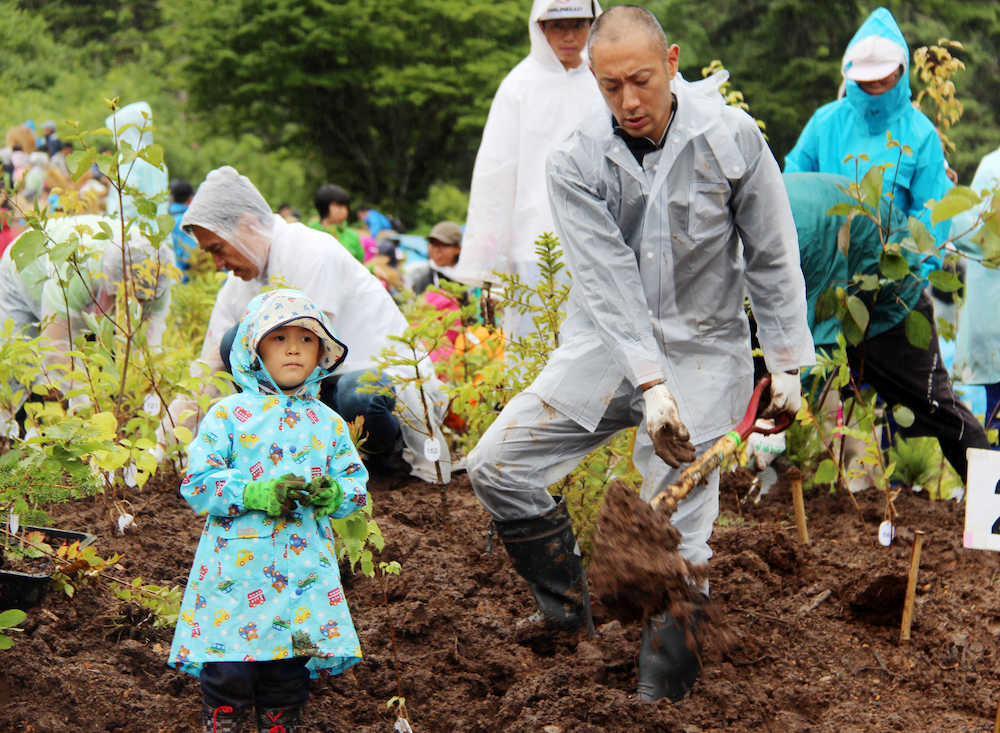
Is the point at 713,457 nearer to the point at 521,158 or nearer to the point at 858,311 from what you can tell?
the point at 858,311

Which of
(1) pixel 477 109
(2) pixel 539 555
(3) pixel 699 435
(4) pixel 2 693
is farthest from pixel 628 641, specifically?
(1) pixel 477 109

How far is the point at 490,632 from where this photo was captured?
366cm

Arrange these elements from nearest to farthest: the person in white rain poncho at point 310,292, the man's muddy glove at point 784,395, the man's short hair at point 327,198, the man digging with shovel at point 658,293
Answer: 1. the man digging with shovel at point 658,293
2. the man's muddy glove at point 784,395
3. the person in white rain poncho at point 310,292
4. the man's short hair at point 327,198

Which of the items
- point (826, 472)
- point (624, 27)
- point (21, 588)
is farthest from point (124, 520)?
point (826, 472)

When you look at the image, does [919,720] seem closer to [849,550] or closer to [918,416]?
[849,550]

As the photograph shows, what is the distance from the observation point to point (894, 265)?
4234 mm

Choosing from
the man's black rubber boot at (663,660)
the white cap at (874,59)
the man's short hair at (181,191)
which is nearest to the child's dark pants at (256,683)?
the man's black rubber boot at (663,660)

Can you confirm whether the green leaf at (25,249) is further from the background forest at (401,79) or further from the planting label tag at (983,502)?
the background forest at (401,79)

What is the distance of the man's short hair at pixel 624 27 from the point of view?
3.00m

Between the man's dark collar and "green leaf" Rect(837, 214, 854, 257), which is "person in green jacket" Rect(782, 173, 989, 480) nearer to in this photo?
"green leaf" Rect(837, 214, 854, 257)

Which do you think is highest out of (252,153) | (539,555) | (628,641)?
(539,555)

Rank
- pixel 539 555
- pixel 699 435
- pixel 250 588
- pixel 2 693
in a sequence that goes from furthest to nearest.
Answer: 1. pixel 539 555
2. pixel 699 435
3. pixel 2 693
4. pixel 250 588

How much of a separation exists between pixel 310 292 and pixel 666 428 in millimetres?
2225

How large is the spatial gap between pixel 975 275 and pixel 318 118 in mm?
18710
